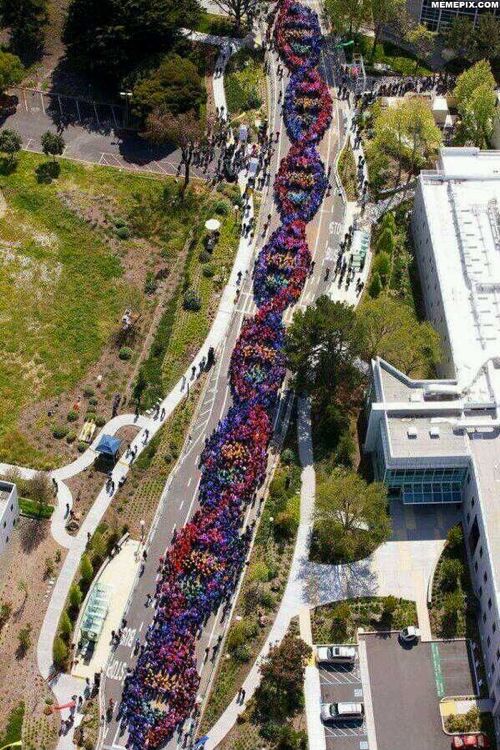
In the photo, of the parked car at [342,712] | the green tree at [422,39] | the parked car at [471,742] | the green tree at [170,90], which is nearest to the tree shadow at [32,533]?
the parked car at [342,712]

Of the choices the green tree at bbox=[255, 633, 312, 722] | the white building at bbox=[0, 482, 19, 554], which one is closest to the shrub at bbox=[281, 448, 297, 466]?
the green tree at bbox=[255, 633, 312, 722]

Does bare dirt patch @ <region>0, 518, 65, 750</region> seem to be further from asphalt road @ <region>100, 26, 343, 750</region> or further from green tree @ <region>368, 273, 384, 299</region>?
green tree @ <region>368, 273, 384, 299</region>

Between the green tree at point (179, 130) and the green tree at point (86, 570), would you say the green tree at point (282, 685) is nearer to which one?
the green tree at point (86, 570)

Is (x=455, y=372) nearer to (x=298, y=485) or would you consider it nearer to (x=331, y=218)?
(x=298, y=485)

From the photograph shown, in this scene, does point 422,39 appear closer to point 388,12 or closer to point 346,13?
point 388,12

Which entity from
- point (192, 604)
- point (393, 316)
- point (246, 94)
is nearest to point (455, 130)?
point (246, 94)
